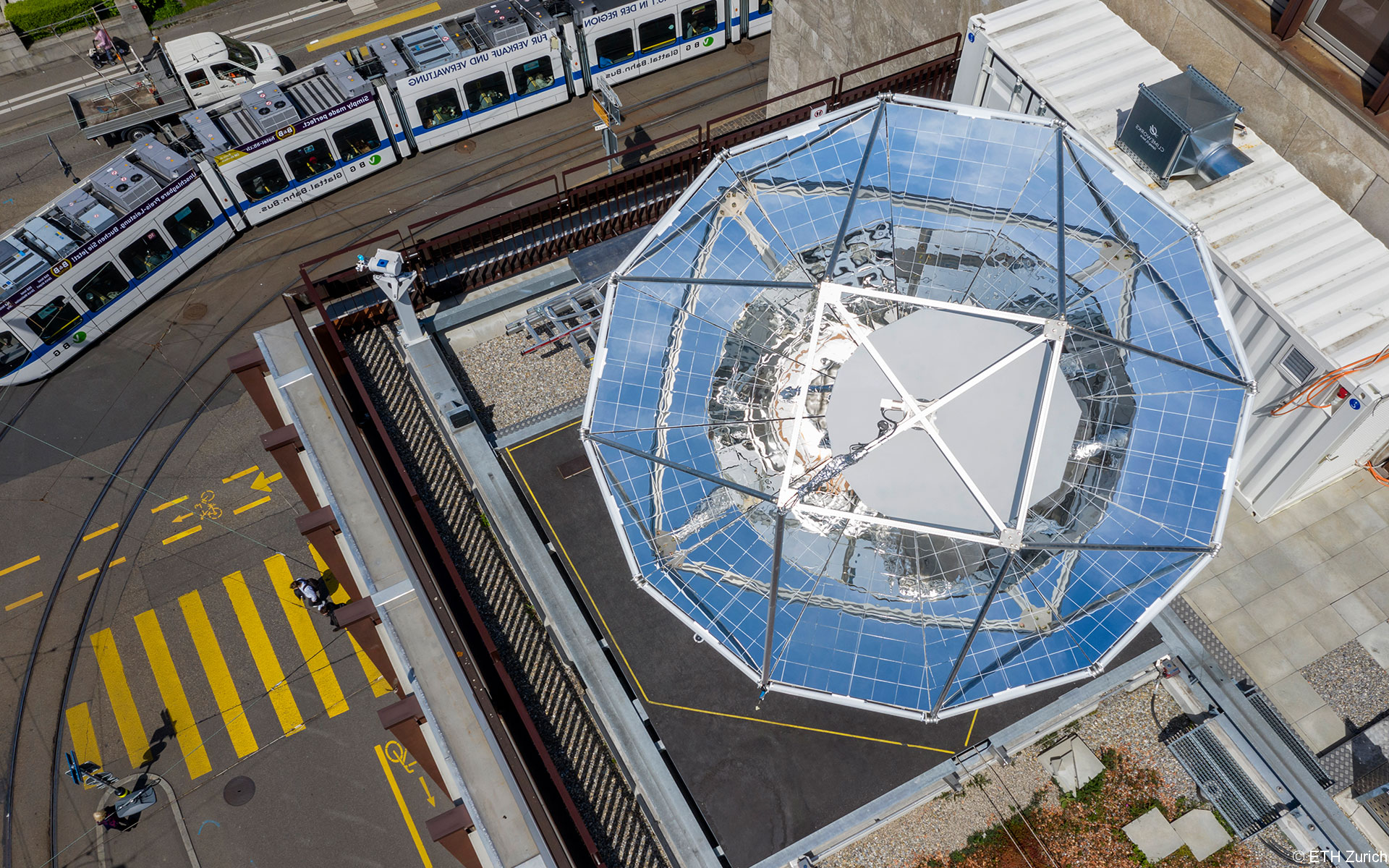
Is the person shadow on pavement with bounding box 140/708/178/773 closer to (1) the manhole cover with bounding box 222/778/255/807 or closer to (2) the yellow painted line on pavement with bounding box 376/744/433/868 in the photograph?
(1) the manhole cover with bounding box 222/778/255/807

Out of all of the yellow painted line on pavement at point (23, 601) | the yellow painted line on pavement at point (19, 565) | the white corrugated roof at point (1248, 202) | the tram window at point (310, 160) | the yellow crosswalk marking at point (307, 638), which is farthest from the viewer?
the tram window at point (310, 160)

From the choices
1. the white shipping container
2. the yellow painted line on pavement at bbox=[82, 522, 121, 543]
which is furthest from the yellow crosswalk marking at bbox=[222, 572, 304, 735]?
the white shipping container

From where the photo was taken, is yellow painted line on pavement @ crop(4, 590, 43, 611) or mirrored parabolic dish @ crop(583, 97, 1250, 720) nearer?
mirrored parabolic dish @ crop(583, 97, 1250, 720)

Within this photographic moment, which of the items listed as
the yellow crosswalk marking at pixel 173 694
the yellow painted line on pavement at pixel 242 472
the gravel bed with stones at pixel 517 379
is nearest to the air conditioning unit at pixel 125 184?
the yellow painted line on pavement at pixel 242 472

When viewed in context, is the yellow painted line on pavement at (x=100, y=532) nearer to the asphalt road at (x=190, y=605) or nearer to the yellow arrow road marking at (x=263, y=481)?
the asphalt road at (x=190, y=605)

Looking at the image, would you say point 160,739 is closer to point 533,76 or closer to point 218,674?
point 218,674

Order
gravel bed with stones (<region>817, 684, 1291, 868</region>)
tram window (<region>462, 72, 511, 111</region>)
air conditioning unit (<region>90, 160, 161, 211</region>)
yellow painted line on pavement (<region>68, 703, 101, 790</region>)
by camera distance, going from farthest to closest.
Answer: tram window (<region>462, 72, 511, 111</region>)
air conditioning unit (<region>90, 160, 161, 211</region>)
yellow painted line on pavement (<region>68, 703, 101, 790</region>)
gravel bed with stones (<region>817, 684, 1291, 868</region>)

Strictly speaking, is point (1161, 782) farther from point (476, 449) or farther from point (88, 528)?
point (88, 528)

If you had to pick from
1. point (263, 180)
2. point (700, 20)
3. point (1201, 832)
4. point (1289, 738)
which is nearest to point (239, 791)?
point (263, 180)
